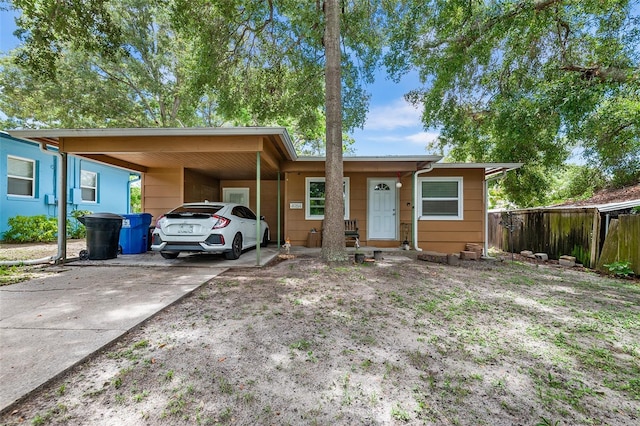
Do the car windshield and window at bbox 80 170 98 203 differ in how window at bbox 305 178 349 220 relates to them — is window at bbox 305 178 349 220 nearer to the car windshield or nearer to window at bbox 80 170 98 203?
the car windshield

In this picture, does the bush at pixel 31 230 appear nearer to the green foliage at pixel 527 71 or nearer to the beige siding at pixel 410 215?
the beige siding at pixel 410 215

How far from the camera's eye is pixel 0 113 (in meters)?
14.2

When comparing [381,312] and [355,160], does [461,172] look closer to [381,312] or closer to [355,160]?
[355,160]

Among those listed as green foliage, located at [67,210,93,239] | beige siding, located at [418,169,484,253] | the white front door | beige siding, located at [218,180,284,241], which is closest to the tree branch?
beige siding, located at [418,169,484,253]

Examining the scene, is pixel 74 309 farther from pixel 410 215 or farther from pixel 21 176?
pixel 21 176

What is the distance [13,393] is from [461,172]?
9.49 m

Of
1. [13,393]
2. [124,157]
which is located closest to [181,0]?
[124,157]

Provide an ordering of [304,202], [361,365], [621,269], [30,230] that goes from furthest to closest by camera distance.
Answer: [304,202], [30,230], [621,269], [361,365]

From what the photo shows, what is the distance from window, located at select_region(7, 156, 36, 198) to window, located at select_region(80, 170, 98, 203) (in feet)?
5.85

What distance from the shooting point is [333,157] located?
5.99m

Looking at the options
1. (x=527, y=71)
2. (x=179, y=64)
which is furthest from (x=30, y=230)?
(x=527, y=71)

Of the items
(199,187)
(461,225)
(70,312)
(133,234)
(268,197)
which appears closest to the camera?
(70,312)

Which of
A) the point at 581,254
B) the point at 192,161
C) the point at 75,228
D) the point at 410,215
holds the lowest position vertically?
the point at 581,254

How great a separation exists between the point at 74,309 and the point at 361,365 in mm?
3256
